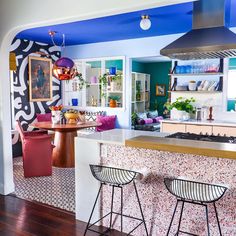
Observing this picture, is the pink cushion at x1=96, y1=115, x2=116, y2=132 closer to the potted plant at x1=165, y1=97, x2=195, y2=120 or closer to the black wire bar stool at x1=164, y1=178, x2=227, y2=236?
the potted plant at x1=165, y1=97, x2=195, y2=120

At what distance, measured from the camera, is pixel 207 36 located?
2982 mm

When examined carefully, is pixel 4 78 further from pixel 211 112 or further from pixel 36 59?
pixel 211 112

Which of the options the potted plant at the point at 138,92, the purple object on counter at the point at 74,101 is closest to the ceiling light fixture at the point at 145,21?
the purple object on counter at the point at 74,101

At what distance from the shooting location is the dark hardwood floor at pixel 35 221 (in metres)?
2.95

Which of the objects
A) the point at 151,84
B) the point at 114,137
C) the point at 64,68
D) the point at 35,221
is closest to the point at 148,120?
the point at 151,84

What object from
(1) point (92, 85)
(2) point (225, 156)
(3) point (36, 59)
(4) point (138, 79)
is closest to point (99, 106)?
(1) point (92, 85)

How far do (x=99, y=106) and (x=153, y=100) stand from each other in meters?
3.27

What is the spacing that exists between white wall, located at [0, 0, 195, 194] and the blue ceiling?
4.50ft

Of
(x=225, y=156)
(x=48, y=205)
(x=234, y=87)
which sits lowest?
(x=48, y=205)

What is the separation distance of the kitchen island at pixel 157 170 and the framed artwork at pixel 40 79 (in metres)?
3.77

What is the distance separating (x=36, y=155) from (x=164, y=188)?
2.66m

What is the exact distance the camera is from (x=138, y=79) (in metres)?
9.26

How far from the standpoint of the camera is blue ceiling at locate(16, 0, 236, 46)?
4.17 metres

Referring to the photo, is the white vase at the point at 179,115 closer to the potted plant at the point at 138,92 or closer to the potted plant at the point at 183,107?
the potted plant at the point at 183,107
